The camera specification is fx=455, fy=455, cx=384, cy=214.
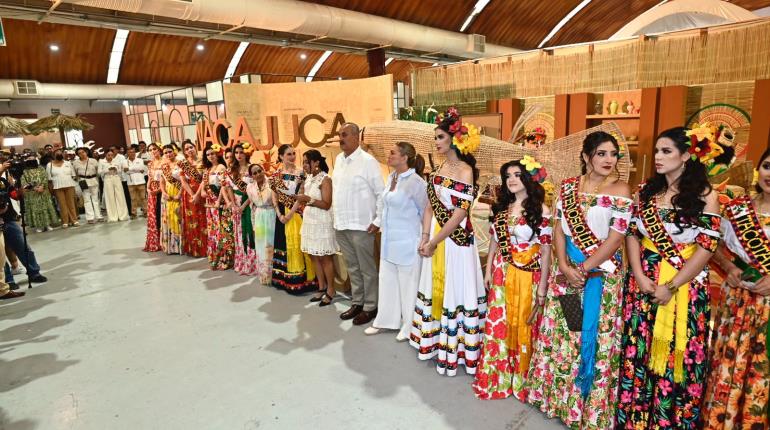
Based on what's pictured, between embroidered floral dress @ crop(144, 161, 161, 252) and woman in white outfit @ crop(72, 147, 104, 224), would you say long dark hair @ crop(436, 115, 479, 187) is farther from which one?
woman in white outfit @ crop(72, 147, 104, 224)

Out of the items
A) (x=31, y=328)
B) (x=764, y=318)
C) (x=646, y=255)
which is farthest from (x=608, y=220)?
(x=31, y=328)

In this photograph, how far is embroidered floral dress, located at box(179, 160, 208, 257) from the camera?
227 inches

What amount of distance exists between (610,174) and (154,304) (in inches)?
165

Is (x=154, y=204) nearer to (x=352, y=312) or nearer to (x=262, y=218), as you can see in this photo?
(x=262, y=218)

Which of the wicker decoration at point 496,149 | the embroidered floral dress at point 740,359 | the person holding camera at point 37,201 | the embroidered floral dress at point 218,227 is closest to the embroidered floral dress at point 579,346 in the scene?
the wicker decoration at point 496,149

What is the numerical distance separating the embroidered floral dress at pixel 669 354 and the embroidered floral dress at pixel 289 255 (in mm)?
3054

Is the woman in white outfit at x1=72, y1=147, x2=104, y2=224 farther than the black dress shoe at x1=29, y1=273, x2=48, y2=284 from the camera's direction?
Yes

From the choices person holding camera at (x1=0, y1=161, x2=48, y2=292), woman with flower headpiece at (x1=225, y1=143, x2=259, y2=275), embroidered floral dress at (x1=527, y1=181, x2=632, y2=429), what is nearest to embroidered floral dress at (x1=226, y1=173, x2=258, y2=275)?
woman with flower headpiece at (x1=225, y1=143, x2=259, y2=275)

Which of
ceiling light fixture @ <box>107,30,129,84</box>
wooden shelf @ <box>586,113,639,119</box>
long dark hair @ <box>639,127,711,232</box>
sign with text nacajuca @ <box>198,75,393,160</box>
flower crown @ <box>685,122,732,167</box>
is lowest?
long dark hair @ <box>639,127,711,232</box>

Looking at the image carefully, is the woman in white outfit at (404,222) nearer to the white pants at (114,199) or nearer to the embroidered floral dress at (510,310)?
the embroidered floral dress at (510,310)

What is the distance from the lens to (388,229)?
335 cm

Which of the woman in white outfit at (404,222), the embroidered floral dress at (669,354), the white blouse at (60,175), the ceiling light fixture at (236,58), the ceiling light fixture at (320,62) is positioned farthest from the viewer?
the ceiling light fixture at (320,62)

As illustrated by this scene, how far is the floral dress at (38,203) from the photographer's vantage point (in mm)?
7938

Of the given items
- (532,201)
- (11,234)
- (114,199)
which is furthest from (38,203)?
(532,201)
